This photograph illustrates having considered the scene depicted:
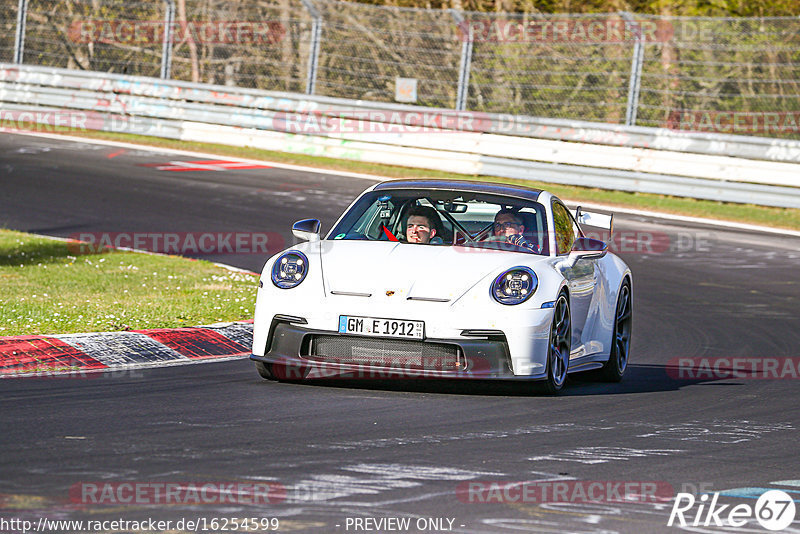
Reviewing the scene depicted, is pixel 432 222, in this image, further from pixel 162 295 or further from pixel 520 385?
pixel 162 295

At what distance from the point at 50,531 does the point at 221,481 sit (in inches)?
35.3

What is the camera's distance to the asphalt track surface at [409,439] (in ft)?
16.2

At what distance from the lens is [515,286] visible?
7551 mm

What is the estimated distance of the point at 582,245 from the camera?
846 centimetres

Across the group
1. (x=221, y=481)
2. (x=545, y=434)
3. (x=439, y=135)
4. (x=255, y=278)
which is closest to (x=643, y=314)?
(x=255, y=278)
